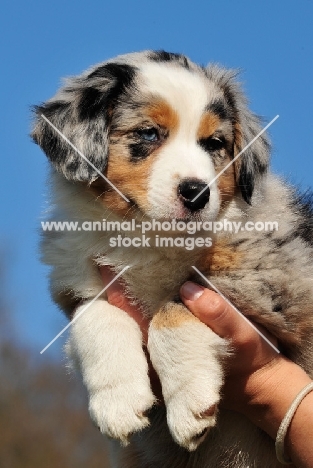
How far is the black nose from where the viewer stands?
352 centimetres

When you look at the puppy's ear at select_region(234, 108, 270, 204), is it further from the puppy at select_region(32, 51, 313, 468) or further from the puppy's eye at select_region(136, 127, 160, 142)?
the puppy's eye at select_region(136, 127, 160, 142)

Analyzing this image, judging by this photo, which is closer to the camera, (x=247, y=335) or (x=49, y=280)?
(x=247, y=335)

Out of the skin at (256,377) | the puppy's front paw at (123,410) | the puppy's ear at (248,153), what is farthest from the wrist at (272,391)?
the puppy's ear at (248,153)

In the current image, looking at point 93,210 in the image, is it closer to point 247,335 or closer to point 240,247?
point 240,247

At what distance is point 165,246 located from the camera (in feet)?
12.6

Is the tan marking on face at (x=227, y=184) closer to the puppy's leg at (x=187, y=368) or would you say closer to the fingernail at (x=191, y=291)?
the fingernail at (x=191, y=291)

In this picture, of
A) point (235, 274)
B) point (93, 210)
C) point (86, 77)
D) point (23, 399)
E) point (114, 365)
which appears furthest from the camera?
point (23, 399)

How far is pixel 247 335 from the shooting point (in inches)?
141

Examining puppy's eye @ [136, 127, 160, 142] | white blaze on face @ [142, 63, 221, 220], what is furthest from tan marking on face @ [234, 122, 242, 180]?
puppy's eye @ [136, 127, 160, 142]

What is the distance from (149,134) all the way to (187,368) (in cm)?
123

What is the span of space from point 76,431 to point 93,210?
14934mm

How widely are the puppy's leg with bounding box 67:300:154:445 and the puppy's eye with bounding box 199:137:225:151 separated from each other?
3.15 feet

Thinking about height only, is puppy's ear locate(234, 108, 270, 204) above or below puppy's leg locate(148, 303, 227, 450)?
above

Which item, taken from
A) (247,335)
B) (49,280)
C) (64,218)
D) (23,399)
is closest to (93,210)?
(64,218)
